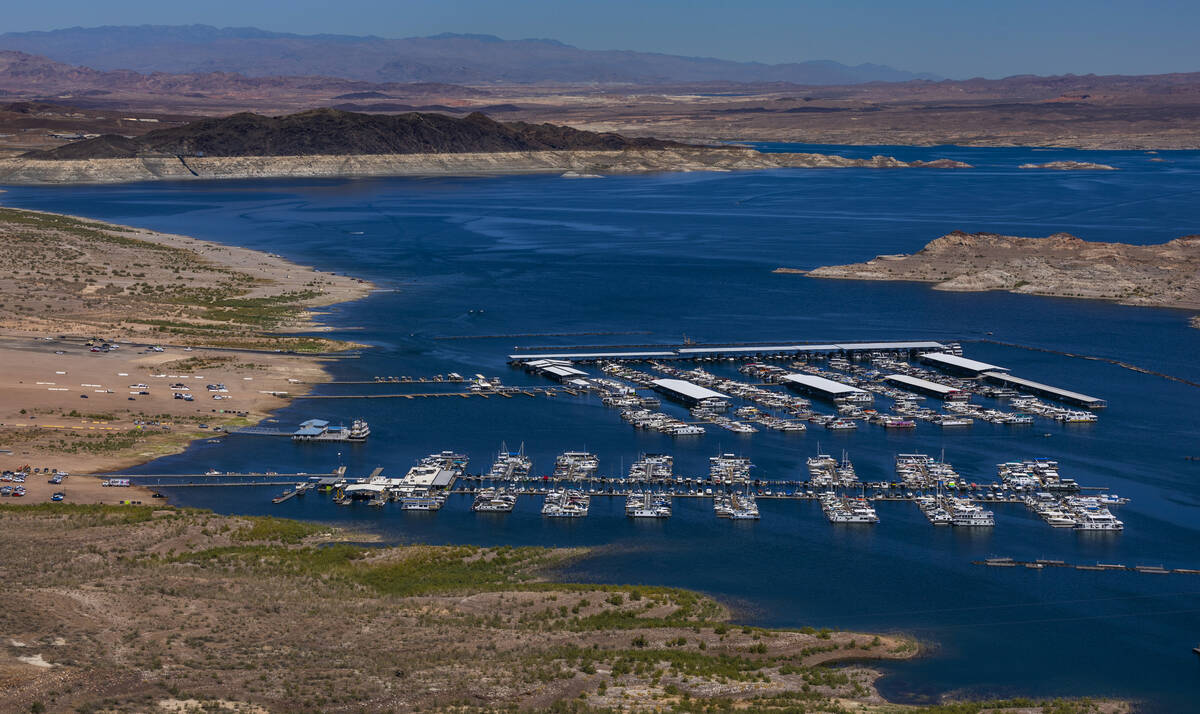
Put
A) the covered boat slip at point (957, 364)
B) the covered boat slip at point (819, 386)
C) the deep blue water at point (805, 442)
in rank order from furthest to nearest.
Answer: the covered boat slip at point (957, 364), the covered boat slip at point (819, 386), the deep blue water at point (805, 442)

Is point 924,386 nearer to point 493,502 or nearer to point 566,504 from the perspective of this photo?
point 566,504

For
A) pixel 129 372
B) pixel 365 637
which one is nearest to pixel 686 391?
pixel 129 372

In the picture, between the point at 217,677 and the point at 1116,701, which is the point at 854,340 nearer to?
the point at 1116,701

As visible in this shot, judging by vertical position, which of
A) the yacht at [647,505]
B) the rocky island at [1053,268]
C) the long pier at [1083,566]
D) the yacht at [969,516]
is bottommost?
the yacht at [647,505]

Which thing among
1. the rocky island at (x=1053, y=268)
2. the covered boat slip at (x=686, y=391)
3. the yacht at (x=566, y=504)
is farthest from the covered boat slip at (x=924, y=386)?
the rocky island at (x=1053, y=268)

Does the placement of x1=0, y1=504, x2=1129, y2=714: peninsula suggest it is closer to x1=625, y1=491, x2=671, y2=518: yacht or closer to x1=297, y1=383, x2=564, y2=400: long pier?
x1=625, y1=491, x2=671, y2=518: yacht

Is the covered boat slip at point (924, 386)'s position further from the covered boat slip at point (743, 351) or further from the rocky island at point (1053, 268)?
the rocky island at point (1053, 268)

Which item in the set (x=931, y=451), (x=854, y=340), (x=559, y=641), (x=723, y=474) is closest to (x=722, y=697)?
(x=559, y=641)
